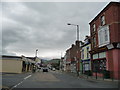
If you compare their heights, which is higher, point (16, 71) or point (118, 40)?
point (118, 40)

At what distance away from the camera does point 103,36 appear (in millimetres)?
26062

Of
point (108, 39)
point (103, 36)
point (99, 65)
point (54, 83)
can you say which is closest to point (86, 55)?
point (99, 65)

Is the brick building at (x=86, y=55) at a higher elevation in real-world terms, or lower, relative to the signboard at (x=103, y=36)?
lower

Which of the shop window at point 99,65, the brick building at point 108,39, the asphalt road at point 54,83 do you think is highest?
the brick building at point 108,39

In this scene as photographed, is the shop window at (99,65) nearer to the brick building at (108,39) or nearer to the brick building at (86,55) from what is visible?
the brick building at (108,39)

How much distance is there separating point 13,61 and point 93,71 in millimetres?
18290

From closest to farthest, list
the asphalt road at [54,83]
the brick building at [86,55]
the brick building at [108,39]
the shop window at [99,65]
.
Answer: the asphalt road at [54,83]
the brick building at [108,39]
the shop window at [99,65]
the brick building at [86,55]

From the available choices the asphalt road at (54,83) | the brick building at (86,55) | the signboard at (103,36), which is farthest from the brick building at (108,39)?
the brick building at (86,55)

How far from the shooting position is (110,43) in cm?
2377

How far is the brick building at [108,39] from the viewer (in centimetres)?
2272

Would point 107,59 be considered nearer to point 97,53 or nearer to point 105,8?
point 97,53

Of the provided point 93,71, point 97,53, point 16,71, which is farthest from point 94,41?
point 16,71

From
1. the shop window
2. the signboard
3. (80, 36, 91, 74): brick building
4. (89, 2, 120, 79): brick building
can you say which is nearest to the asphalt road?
(89, 2, 120, 79): brick building

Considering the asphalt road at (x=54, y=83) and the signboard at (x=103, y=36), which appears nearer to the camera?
the asphalt road at (x=54, y=83)
